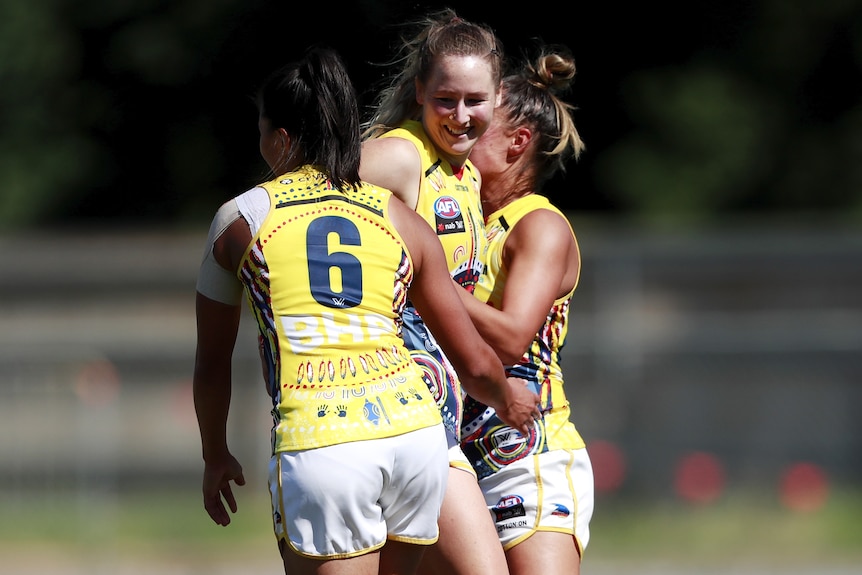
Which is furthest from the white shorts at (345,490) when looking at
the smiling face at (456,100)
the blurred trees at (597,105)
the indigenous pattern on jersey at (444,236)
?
the blurred trees at (597,105)

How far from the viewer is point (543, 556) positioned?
3893 millimetres

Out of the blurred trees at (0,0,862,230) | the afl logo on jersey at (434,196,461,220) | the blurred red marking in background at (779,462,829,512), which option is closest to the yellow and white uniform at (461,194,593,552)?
the afl logo on jersey at (434,196,461,220)

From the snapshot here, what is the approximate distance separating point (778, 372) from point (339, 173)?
9.41 m

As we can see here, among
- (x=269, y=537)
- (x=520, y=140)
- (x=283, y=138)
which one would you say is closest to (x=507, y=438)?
(x=520, y=140)

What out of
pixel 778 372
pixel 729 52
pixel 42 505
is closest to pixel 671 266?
pixel 778 372

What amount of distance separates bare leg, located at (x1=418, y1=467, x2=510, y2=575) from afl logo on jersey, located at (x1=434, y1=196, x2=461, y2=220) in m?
0.76

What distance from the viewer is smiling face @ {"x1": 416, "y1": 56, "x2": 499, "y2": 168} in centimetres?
367

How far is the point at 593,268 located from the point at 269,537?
14.7 ft

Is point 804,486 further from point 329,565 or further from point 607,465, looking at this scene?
point 329,565

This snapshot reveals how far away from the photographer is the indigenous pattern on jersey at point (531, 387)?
13.2ft

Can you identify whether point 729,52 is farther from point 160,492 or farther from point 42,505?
point 42,505

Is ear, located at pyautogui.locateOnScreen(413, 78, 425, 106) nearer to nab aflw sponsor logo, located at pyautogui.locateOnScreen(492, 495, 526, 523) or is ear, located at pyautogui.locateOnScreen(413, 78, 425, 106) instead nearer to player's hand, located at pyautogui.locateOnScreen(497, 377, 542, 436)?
player's hand, located at pyautogui.locateOnScreen(497, 377, 542, 436)

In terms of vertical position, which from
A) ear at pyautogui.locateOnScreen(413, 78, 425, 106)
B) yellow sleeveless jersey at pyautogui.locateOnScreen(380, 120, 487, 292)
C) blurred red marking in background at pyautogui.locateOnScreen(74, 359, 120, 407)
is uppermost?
ear at pyautogui.locateOnScreen(413, 78, 425, 106)

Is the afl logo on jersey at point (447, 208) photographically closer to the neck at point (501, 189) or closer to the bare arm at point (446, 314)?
the bare arm at point (446, 314)
